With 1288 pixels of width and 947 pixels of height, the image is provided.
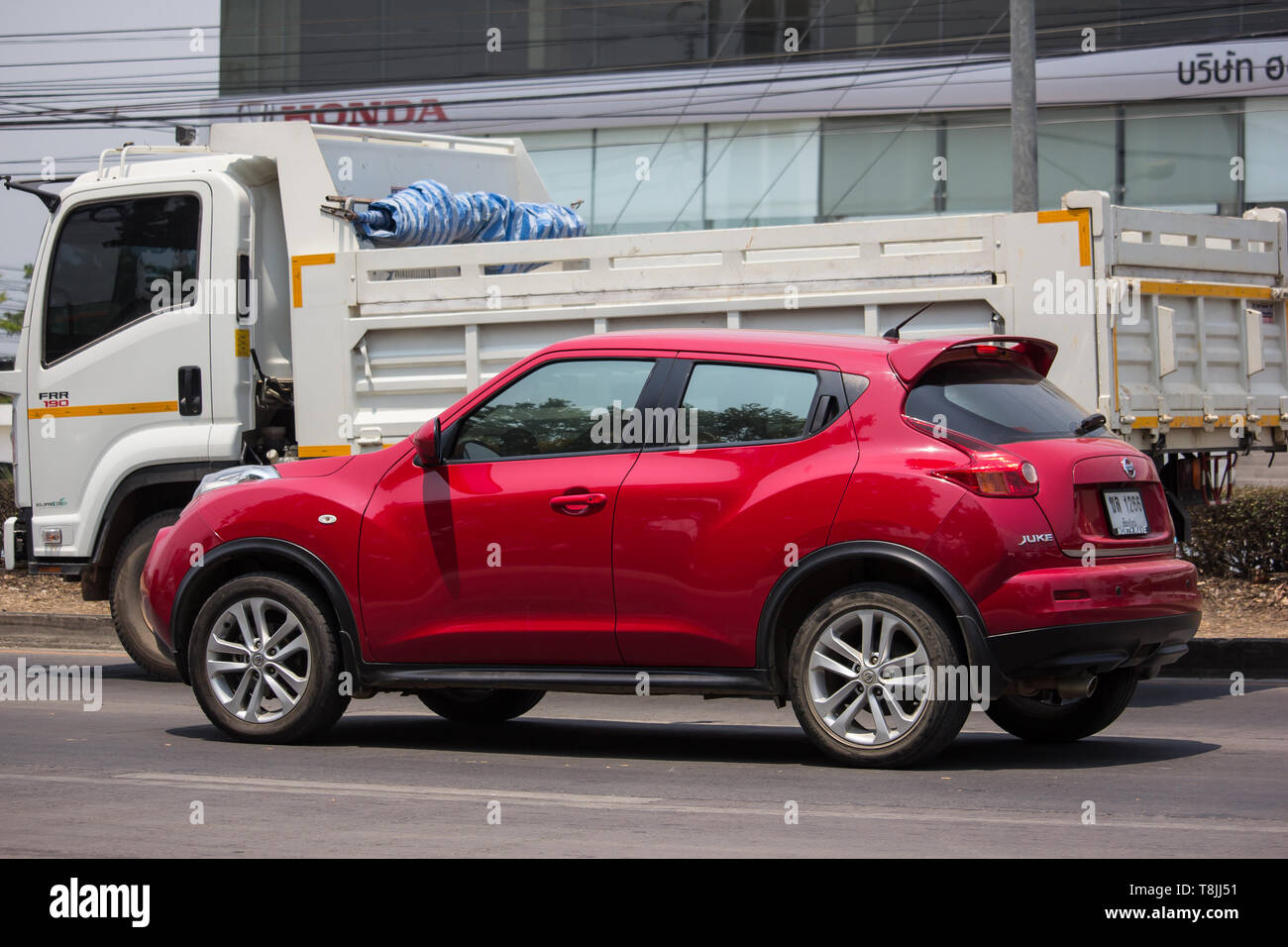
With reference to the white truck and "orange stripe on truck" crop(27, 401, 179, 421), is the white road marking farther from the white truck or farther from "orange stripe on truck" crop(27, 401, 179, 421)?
"orange stripe on truck" crop(27, 401, 179, 421)

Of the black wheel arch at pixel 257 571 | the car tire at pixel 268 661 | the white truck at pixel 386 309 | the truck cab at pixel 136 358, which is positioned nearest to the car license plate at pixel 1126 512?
the white truck at pixel 386 309

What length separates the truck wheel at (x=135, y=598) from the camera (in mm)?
10938

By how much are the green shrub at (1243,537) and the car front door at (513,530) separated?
22.4 feet

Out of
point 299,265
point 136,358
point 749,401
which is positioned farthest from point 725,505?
point 136,358

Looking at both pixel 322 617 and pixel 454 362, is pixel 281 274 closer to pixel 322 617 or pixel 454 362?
pixel 454 362

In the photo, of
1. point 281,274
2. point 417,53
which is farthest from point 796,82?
point 281,274

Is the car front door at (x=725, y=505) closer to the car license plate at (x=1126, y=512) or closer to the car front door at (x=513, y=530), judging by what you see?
the car front door at (x=513, y=530)

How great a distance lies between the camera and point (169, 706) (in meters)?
9.56

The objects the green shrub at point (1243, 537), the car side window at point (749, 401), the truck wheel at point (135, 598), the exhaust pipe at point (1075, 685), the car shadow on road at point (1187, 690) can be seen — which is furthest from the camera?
the green shrub at point (1243, 537)

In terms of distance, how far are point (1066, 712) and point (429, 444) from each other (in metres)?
2.99

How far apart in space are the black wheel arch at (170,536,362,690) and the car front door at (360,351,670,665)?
4.7 inches

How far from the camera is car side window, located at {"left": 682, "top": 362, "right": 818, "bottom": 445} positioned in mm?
6633

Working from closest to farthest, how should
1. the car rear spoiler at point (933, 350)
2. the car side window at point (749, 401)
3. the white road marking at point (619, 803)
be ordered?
the white road marking at point (619, 803), the car rear spoiler at point (933, 350), the car side window at point (749, 401)

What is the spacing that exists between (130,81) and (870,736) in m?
31.5
